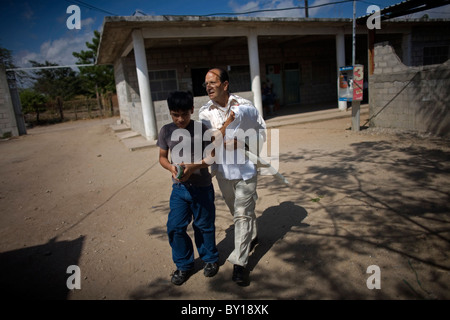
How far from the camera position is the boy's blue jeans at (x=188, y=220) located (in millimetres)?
2311

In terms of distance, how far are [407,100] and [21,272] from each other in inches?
302

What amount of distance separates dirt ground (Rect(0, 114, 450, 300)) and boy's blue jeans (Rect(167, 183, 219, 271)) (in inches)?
8.0

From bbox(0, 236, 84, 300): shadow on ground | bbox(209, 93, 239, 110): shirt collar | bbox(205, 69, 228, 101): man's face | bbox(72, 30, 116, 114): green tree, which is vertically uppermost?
bbox(72, 30, 116, 114): green tree

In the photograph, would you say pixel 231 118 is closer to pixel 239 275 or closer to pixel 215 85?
pixel 215 85

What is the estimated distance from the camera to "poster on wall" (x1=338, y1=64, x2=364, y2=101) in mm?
7059

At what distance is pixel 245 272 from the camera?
2.33 m

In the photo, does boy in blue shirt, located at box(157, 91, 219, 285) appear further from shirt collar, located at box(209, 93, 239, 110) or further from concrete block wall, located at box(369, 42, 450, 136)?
concrete block wall, located at box(369, 42, 450, 136)

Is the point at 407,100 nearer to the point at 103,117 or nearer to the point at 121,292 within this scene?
the point at 121,292

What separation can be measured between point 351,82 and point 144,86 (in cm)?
571

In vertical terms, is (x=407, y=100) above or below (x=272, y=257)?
above

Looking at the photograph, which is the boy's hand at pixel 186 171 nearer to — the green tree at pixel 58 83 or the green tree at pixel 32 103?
the green tree at pixel 32 103

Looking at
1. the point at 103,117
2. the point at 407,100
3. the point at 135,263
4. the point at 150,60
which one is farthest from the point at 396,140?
the point at 103,117

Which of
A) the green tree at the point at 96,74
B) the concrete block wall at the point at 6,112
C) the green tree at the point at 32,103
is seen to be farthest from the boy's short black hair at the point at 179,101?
the green tree at the point at 96,74

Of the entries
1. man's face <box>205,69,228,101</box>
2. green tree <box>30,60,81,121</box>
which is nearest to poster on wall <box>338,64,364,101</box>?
man's face <box>205,69,228,101</box>
